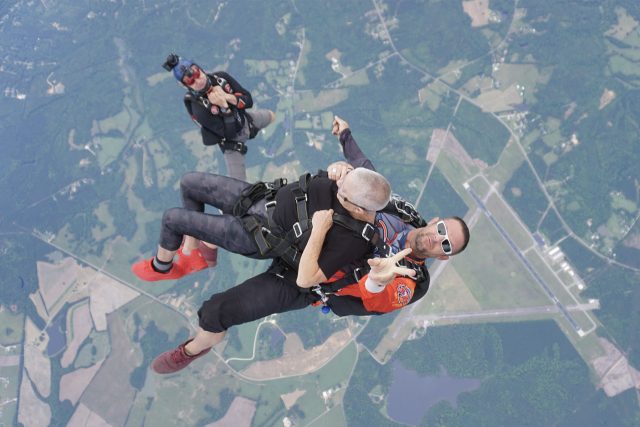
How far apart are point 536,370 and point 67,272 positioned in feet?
58.1

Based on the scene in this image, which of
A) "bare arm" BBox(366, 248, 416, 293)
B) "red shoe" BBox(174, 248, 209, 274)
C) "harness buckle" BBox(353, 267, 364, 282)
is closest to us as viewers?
"bare arm" BBox(366, 248, 416, 293)

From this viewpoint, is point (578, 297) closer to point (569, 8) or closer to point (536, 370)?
point (536, 370)

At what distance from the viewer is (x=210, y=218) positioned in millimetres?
5148

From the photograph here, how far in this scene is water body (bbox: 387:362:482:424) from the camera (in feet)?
55.7

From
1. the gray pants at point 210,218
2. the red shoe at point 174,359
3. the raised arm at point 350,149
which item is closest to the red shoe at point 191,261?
the gray pants at point 210,218

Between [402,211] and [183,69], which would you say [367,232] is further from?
[183,69]

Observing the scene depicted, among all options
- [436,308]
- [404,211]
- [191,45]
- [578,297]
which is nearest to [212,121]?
[404,211]

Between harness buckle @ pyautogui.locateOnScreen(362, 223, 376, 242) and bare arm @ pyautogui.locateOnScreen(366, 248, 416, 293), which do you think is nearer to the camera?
bare arm @ pyautogui.locateOnScreen(366, 248, 416, 293)

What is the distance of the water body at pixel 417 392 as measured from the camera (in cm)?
1698

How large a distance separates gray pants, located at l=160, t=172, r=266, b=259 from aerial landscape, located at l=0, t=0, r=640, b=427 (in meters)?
12.0

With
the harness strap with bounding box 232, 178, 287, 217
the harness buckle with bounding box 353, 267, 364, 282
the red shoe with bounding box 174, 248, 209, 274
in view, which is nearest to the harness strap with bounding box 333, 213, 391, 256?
the harness buckle with bounding box 353, 267, 364, 282

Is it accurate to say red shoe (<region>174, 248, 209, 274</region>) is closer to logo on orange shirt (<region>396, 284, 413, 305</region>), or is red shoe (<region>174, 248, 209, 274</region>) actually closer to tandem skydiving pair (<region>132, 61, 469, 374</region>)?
tandem skydiving pair (<region>132, 61, 469, 374</region>)

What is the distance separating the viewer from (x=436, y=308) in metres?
17.1

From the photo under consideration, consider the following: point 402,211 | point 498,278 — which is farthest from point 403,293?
point 498,278
